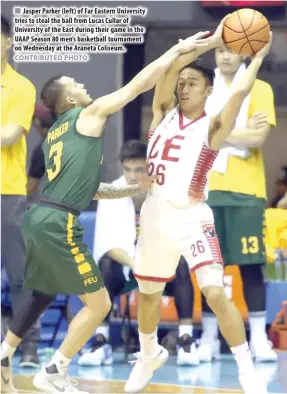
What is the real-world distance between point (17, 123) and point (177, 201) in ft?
5.68

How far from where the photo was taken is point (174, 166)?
269 inches

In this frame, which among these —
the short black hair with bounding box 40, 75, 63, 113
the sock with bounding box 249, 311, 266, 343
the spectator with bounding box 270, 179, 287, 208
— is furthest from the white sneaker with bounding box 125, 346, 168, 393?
the spectator with bounding box 270, 179, 287, 208

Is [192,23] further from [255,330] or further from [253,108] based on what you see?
[255,330]

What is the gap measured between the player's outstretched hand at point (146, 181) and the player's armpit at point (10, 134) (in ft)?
4.70

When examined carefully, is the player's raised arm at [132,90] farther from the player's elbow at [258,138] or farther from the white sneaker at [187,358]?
the white sneaker at [187,358]

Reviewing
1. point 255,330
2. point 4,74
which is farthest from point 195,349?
point 4,74

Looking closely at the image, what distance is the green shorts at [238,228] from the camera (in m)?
8.25

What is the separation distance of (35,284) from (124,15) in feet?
13.3

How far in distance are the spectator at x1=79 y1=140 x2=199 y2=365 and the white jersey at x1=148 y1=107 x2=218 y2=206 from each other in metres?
1.40

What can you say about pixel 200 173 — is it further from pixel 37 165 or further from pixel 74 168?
pixel 37 165

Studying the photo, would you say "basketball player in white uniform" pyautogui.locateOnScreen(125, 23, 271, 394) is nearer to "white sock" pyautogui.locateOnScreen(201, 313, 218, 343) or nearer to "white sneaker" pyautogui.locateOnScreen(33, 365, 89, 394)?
"white sneaker" pyautogui.locateOnScreen(33, 365, 89, 394)

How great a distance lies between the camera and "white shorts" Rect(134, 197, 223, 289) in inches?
261

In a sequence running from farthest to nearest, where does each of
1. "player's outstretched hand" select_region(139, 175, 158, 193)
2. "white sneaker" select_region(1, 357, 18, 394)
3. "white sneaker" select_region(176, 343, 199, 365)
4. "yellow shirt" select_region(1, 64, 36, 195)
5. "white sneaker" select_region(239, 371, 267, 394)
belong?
"white sneaker" select_region(176, 343, 199, 365) → "yellow shirt" select_region(1, 64, 36, 195) → "player's outstretched hand" select_region(139, 175, 158, 193) → "white sneaker" select_region(1, 357, 18, 394) → "white sneaker" select_region(239, 371, 267, 394)

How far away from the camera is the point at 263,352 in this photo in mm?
8188
